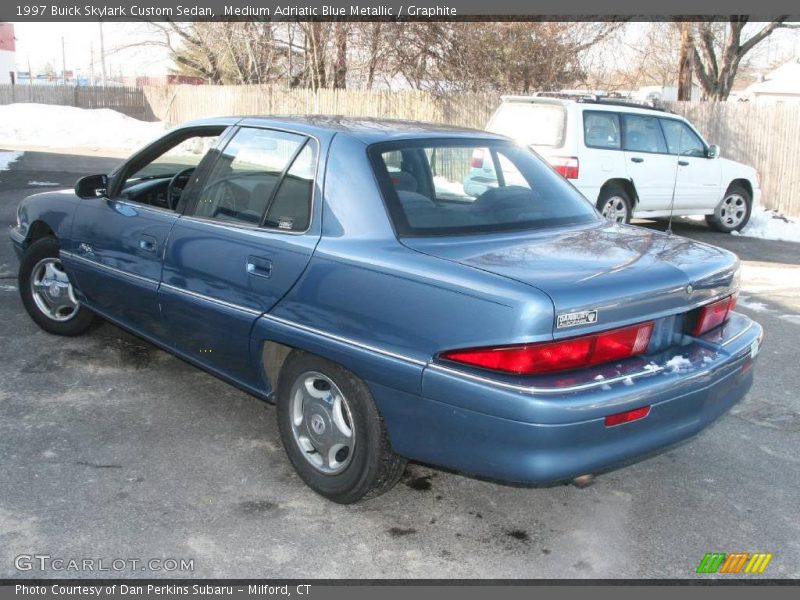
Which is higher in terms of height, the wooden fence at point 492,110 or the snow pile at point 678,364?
the wooden fence at point 492,110

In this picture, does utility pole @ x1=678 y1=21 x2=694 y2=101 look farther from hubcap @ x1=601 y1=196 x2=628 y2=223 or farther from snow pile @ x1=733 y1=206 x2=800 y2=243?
hubcap @ x1=601 y1=196 x2=628 y2=223

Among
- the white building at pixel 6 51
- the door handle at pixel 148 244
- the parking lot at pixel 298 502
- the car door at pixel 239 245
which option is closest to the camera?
the parking lot at pixel 298 502

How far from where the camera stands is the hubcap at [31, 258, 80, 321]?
5766 millimetres

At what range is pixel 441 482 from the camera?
4027mm

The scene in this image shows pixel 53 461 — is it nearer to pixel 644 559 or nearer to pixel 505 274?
pixel 505 274

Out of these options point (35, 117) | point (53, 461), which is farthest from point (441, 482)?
point (35, 117)

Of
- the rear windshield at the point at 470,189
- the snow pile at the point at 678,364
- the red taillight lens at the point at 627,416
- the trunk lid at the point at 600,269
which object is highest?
the rear windshield at the point at 470,189

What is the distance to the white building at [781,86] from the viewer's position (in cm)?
4019

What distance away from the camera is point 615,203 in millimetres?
11234

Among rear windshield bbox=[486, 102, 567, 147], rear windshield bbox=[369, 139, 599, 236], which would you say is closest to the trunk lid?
rear windshield bbox=[369, 139, 599, 236]

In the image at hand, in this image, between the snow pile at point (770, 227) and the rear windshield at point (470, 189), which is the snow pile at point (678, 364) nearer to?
the rear windshield at point (470, 189)

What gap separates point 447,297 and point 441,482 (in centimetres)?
124

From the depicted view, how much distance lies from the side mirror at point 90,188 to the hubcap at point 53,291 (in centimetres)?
71

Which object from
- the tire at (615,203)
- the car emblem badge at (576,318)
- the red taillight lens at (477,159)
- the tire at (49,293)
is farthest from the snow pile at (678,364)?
the tire at (615,203)
